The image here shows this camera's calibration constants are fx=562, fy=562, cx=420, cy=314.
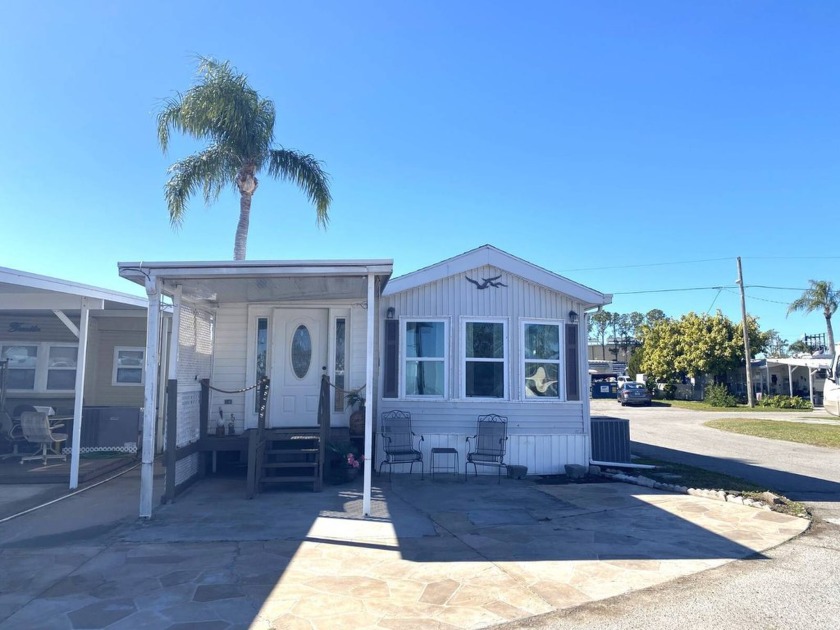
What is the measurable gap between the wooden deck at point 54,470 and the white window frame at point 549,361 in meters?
6.94

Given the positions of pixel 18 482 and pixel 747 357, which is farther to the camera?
pixel 747 357

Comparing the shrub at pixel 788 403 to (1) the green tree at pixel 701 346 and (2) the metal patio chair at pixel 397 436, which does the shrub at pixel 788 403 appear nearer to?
(1) the green tree at pixel 701 346

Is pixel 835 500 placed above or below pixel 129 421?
below

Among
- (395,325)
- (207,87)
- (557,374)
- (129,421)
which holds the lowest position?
(129,421)

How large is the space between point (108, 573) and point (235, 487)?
11.3 ft

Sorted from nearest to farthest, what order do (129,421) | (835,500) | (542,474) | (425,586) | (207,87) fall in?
1. (425,586)
2. (835,500)
3. (542,474)
4. (129,421)
5. (207,87)

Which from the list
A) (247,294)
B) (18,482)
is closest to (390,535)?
(247,294)

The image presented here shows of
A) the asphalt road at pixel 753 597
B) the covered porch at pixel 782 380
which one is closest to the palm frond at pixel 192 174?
the asphalt road at pixel 753 597

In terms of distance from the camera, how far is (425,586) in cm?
449

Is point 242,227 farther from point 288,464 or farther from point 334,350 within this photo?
point 288,464

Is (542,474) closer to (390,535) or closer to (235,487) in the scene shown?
(390,535)

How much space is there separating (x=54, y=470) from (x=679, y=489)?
385 inches

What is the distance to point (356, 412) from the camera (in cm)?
909

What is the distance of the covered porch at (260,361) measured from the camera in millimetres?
6535
